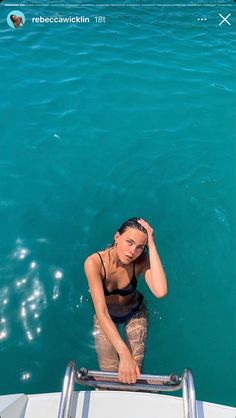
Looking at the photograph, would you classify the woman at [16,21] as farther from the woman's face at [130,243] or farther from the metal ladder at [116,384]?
the metal ladder at [116,384]

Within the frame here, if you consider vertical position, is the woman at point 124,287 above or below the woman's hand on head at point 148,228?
below

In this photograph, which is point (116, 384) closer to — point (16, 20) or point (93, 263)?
point (93, 263)

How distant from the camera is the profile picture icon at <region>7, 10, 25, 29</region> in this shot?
38.3 feet

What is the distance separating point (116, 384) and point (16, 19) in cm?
1151

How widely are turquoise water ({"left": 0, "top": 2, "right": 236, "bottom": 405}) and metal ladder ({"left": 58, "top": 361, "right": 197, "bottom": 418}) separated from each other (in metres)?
2.16

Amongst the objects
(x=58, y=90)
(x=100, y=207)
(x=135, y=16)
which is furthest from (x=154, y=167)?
(x=135, y=16)

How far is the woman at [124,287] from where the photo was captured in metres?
4.12

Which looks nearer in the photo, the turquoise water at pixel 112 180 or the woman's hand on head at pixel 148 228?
the woman's hand on head at pixel 148 228

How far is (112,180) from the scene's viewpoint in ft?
25.2

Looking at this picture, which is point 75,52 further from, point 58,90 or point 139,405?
point 139,405

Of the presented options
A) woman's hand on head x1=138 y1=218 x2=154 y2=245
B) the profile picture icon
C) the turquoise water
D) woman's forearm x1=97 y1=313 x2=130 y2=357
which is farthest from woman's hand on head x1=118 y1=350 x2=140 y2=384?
the profile picture icon

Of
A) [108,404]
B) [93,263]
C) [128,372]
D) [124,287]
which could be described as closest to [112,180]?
[124,287]

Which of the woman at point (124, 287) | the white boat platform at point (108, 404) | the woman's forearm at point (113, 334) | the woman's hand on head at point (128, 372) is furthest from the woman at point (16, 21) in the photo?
the white boat platform at point (108, 404)

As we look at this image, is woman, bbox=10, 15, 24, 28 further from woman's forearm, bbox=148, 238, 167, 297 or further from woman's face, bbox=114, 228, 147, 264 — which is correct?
woman's forearm, bbox=148, 238, 167, 297
